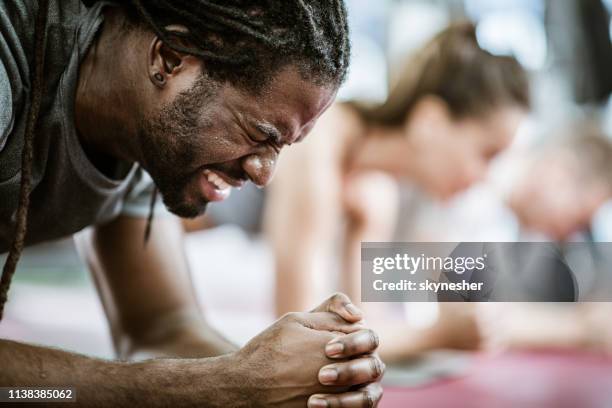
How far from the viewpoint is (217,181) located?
30.5 inches

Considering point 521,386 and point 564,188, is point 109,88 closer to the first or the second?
point 521,386

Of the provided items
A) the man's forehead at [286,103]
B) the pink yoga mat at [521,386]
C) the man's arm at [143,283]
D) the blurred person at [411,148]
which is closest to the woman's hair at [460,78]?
the blurred person at [411,148]

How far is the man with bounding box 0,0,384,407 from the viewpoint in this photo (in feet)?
2.12

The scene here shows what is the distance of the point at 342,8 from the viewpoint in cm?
74

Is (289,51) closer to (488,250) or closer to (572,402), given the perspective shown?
(488,250)

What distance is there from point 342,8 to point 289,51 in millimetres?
88

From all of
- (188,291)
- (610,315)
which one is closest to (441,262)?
(188,291)

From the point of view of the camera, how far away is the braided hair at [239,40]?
2.27ft

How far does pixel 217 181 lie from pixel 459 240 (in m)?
1.51

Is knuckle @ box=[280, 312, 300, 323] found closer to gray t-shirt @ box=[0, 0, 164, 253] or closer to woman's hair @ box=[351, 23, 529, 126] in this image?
gray t-shirt @ box=[0, 0, 164, 253]

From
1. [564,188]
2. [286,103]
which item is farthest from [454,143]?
[286,103]

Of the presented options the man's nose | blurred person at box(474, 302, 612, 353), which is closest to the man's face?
the man's nose

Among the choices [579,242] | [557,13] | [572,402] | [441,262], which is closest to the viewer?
[441,262]

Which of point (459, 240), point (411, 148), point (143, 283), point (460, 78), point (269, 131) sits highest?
point (460, 78)
